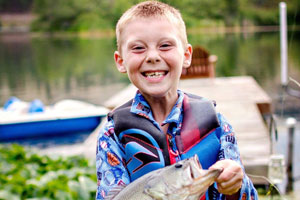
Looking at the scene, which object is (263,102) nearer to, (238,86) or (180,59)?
(238,86)

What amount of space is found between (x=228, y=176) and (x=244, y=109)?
26.4ft

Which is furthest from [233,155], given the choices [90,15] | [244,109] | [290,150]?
[90,15]

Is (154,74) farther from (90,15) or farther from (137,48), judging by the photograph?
(90,15)

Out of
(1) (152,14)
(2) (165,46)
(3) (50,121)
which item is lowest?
(3) (50,121)

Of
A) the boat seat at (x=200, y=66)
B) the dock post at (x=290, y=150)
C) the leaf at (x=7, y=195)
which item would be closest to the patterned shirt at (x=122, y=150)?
the leaf at (x=7, y=195)

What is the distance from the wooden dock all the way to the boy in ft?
10.4

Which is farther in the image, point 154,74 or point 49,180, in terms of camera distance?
point 49,180

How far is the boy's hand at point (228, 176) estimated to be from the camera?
1599mm

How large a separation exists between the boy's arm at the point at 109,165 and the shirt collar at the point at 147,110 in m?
0.17

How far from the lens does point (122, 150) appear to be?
2004 mm

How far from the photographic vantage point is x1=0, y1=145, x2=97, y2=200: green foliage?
4.51 metres

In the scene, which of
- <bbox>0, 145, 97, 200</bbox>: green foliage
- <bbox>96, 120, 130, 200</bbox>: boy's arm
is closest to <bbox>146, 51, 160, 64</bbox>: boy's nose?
<bbox>96, 120, 130, 200</bbox>: boy's arm

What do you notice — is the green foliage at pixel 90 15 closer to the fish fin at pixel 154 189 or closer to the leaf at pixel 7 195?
the leaf at pixel 7 195

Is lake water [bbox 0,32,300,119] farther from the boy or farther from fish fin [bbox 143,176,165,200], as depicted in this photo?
fish fin [bbox 143,176,165,200]
